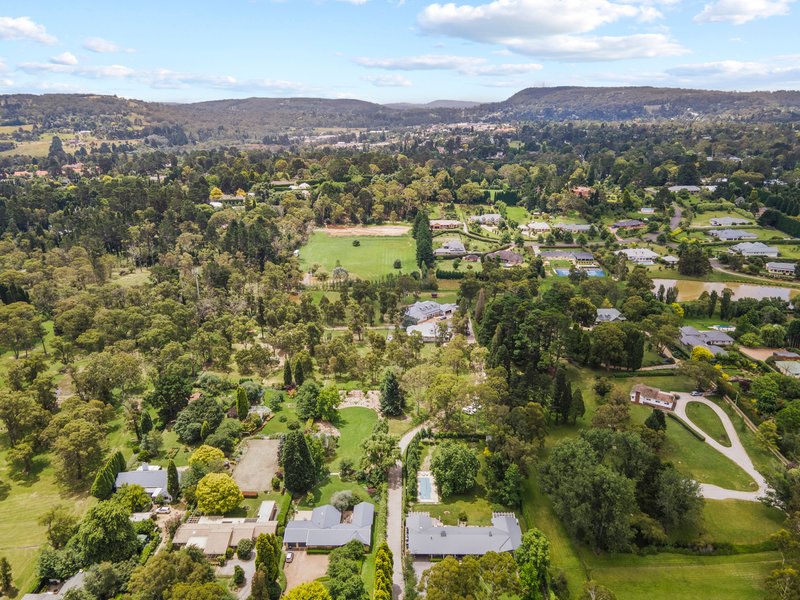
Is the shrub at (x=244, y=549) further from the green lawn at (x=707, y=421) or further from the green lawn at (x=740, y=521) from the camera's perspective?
the green lawn at (x=707, y=421)

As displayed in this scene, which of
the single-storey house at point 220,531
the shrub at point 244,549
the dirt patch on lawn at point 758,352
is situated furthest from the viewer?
the dirt patch on lawn at point 758,352

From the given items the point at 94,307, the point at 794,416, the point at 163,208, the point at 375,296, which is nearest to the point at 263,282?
the point at 375,296

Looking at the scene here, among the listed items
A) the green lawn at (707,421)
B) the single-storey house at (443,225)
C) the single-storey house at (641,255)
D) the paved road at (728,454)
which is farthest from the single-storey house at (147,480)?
the single-storey house at (443,225)

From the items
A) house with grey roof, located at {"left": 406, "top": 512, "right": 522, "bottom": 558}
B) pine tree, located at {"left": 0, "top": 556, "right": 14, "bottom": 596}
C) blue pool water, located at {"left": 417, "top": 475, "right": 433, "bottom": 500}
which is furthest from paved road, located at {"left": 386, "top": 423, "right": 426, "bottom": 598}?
pine tree, located at {"left": 0, "top": 556, "right": 14, "bottom": 596}

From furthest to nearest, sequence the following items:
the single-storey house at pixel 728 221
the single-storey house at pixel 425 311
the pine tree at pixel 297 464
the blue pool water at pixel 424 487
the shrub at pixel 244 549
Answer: the single-storey house at pixel 728 221
the single-storey house at pixel 425 311
the blue pool water at pixel 424 487
the pine tree at pixel 297 464
the shrub at pixel 244 549

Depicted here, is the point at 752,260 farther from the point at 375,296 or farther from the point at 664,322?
the point at 375,296

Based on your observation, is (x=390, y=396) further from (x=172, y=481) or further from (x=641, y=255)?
(x=641, y=255)

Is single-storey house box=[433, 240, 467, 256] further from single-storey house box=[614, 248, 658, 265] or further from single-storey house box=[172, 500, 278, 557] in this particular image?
single-storey house box=[172, 500, 278, 557]
